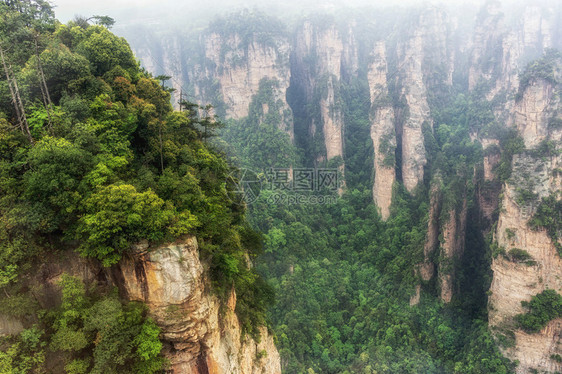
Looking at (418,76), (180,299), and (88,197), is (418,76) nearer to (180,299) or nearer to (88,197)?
(180,299)

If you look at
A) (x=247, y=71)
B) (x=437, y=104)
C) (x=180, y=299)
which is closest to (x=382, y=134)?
(x=437, y=104)

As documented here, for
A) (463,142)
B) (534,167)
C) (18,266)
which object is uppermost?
(18,266)

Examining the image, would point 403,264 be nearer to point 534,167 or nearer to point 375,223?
point 375,223

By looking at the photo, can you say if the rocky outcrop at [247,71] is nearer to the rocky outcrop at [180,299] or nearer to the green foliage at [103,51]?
the green foliage at [103,51]

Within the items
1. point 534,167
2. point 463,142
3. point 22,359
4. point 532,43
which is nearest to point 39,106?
point 22,359

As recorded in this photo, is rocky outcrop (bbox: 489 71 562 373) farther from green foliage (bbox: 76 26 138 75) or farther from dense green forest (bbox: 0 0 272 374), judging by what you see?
green foliage (bbox: 76 26 138 75)

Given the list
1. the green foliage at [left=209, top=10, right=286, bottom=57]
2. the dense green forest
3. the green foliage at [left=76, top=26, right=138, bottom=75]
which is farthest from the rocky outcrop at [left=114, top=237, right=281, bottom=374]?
the green foliage at [left=209, top=10, right=286, bottom=57]
